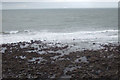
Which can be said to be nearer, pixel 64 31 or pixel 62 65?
pixel 62 65

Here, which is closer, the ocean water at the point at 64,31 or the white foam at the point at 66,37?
the white foam at the point at 66,37

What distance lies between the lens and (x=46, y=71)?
1246 cm

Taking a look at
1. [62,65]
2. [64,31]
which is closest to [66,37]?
[64,31]

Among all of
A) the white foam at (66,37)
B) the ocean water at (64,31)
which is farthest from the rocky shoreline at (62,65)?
the white foam at (66,37)

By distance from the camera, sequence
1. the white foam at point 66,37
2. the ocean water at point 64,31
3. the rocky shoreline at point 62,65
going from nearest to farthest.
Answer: the rocky shoreline at point 62,65
the white foam at point 66,37
the ocean water at point 64,31

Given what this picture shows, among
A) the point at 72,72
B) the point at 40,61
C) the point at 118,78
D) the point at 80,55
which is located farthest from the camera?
the point at 80,55

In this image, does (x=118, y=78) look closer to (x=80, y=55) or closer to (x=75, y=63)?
(x=75, y=63)

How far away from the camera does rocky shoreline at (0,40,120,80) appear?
462 inches

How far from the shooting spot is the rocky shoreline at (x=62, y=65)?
11.7m

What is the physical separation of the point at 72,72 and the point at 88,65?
179 cm

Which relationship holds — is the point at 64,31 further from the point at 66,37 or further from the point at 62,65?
the point at 62,65

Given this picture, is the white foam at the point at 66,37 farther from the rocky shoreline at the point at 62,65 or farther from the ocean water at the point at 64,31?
the rocky shoreline at the point at 62,65

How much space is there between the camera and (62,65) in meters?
13.6

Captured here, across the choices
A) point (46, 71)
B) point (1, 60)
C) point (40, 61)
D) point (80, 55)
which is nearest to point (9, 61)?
point (1, 60)
